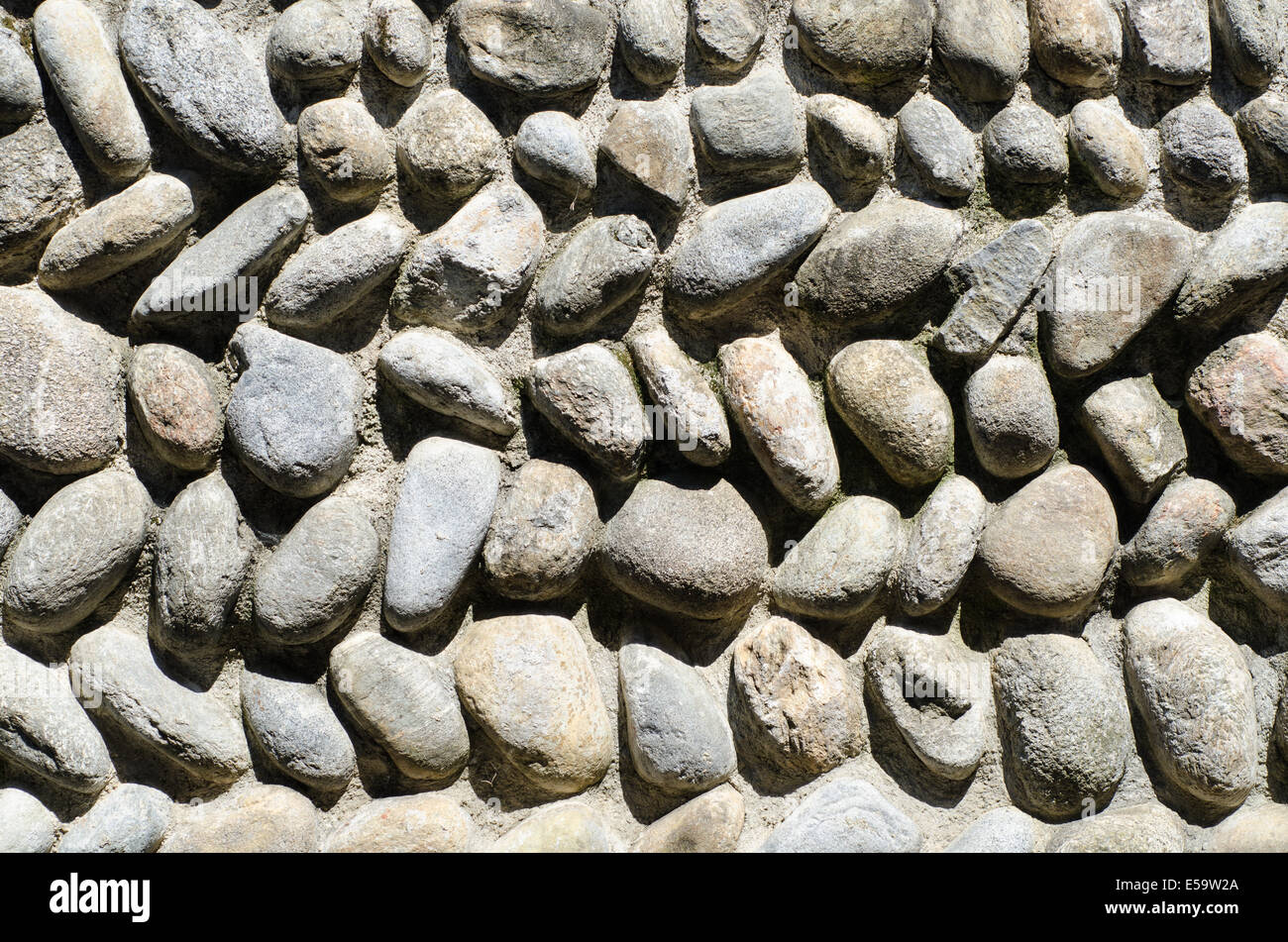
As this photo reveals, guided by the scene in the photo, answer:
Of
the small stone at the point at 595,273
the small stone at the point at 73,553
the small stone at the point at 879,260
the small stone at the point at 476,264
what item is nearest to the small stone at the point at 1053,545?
the small stone at the point at 879,260

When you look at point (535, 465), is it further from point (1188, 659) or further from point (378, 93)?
point (1188, 659)

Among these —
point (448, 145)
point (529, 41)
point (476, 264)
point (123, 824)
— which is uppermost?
point (529, 41)

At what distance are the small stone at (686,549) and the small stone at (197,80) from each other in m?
0.58

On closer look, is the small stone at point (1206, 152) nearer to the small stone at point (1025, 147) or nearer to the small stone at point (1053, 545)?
the small stone at point (1025, 147)

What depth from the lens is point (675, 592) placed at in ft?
3.93

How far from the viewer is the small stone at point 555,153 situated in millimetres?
1178

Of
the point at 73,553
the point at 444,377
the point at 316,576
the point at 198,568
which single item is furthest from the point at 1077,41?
the point at 73,553

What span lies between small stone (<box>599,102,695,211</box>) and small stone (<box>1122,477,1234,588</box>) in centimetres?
67

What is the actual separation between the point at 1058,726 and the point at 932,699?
14cm

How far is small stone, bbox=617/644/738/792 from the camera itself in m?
1.18

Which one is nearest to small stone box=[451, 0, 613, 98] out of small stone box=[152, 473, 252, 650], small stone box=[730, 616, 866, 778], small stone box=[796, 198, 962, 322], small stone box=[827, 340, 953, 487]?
small stone box=[796, 198, 962, 322]

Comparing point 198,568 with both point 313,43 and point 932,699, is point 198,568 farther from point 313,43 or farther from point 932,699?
point 932,699

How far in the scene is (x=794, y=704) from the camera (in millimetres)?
1206

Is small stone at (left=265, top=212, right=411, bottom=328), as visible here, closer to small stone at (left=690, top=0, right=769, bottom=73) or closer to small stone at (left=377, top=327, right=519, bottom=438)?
small stone at (left=377, top=327, right=519, bottom=438)
